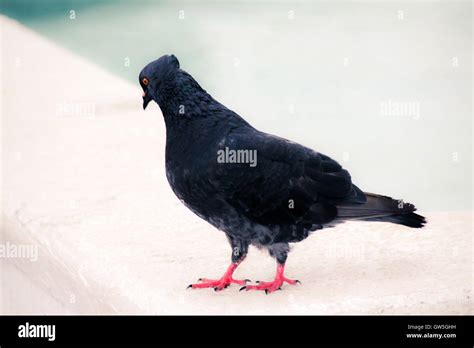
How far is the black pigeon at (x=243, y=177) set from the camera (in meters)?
6.37

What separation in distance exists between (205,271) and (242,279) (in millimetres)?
397

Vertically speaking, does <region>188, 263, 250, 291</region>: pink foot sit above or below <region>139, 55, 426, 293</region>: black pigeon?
below

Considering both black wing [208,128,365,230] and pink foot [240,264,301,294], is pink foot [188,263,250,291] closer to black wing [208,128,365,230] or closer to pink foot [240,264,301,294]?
pink foot [240,264,301,294]

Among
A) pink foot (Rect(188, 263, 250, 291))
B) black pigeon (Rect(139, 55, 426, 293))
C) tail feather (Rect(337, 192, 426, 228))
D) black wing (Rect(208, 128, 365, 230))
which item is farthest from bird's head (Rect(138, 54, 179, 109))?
tail feather (Rect(337, 192, 426, 228))

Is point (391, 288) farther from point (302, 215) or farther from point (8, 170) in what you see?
point (8, 170)

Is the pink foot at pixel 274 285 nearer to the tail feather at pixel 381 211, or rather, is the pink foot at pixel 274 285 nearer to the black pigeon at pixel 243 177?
the black pigeon at pixel 243 177

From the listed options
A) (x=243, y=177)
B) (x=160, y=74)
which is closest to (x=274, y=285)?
(x=243, y=177)

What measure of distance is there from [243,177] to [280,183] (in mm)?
348

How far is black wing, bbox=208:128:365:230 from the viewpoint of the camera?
6379 mm

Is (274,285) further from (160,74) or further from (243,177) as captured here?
(160,74)

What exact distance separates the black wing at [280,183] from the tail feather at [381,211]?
3.1 inches

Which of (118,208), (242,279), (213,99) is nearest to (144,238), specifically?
(118,208)

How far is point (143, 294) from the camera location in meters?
6.89

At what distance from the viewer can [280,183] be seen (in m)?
6.56
